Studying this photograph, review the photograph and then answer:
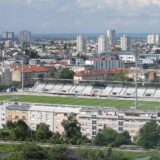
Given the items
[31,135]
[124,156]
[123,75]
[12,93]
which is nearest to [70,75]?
[123,75]

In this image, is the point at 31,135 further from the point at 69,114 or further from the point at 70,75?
the point at 70,75

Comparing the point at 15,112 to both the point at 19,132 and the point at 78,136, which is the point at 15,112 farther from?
the point at 78,136

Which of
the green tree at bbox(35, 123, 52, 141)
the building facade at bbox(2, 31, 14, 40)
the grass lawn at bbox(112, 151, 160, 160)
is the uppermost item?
the building facade at bbox(2, 31, 14, 40)

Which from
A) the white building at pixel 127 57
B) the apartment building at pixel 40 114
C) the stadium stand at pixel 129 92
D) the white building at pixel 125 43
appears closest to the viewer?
the apartment building at pixel 40 114

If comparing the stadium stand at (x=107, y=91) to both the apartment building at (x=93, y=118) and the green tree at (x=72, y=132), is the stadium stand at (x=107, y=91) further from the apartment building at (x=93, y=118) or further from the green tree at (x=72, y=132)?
the green tree at (x=72, y=132)

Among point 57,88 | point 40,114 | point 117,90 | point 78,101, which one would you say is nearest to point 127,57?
point 57,88

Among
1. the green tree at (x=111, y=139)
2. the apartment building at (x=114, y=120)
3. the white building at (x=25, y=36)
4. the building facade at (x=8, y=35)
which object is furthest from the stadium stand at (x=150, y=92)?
the building facade at (x=8, y=35)

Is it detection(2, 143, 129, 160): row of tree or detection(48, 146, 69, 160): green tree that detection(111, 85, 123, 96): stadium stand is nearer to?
detection(2, 143, 129, 160): row of tree

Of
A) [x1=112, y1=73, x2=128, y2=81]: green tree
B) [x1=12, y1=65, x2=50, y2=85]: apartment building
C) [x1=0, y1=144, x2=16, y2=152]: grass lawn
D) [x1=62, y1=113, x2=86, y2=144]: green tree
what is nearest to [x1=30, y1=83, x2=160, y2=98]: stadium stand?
[x1=112, y1=73, x2=128, y2=81]: green tree
